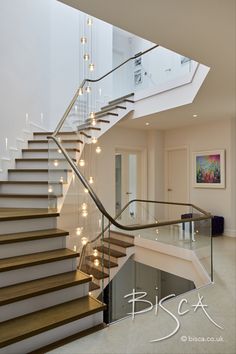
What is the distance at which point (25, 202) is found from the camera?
144 inches

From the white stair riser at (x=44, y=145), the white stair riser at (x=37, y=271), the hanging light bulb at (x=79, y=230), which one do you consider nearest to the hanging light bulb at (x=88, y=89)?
the white stair riser at (x=44, y=145)

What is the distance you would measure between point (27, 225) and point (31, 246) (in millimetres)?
309

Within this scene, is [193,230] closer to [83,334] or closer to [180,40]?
[83,334]

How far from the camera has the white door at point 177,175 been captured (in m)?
7.40

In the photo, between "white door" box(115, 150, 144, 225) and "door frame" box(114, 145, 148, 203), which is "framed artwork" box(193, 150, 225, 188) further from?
"white door" box(115, 150, 144, 225)

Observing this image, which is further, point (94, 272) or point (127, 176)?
point (127, 176)

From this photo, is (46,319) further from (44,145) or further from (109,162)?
(109,162)

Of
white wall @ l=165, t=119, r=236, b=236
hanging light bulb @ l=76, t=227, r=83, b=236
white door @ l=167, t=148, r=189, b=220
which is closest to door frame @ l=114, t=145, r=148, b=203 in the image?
white door @ l=167, t=148, r=189, b=220

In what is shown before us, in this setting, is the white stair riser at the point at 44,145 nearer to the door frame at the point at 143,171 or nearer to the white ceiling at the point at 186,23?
the white ceiling at the point at 186,23

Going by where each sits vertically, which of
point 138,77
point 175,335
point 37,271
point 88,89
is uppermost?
point 138,77

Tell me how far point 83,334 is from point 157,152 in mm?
6046

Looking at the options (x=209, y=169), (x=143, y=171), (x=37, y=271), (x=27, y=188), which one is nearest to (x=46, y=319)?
(x=37, y=271)

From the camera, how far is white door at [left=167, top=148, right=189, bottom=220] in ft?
24.3

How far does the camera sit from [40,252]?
2760 millimetres
